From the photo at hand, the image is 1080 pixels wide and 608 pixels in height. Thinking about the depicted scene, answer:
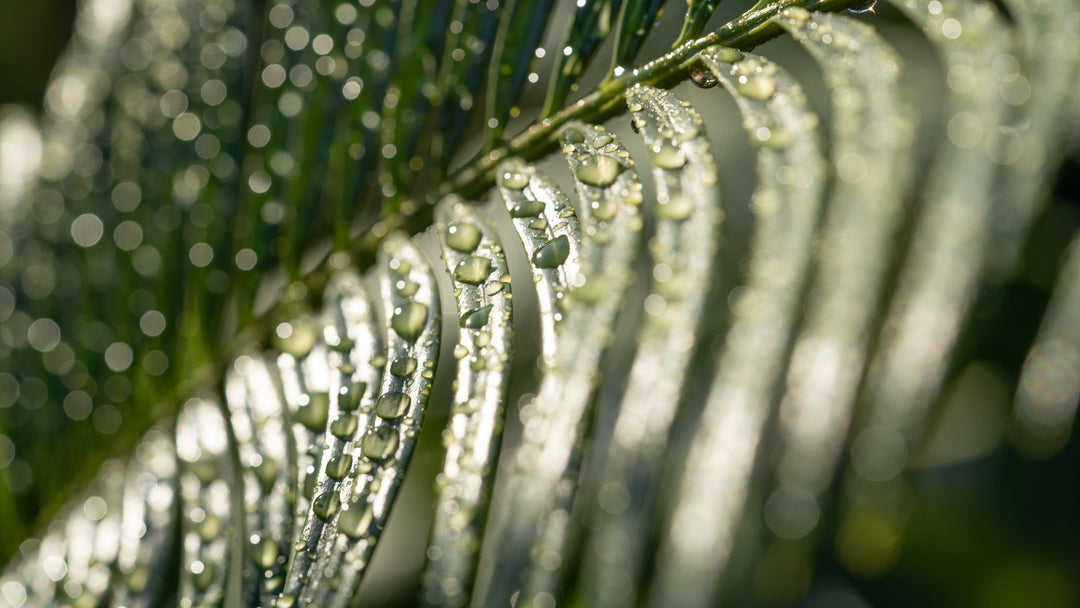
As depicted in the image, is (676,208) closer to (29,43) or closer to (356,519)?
(356,519)

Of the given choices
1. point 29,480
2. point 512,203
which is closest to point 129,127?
point 29,480

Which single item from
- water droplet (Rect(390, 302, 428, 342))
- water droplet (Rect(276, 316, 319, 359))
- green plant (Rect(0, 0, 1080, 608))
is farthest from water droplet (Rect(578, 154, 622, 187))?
water droplet (Rect(276, 316, 319, 359))

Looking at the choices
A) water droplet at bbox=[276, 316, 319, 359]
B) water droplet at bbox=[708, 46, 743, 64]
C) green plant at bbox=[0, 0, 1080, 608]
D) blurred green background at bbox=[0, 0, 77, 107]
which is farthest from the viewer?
blurred green background at bbox=[0, 0, 77, 107]

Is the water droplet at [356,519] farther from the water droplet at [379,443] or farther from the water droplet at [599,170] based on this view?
the water droplet at [599,170]

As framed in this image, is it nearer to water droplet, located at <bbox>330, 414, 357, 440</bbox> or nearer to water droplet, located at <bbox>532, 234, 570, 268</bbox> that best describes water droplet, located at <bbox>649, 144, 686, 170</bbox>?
water droplet, located at <bbox>532, 234, 570, 268</bbox>

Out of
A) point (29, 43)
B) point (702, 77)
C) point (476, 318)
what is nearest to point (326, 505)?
point (476, 318)

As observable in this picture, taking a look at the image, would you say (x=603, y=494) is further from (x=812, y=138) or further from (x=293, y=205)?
(x=293, y=205)

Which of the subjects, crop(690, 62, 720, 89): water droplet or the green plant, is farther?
crop(690, 62, 720, 89): water droplet
